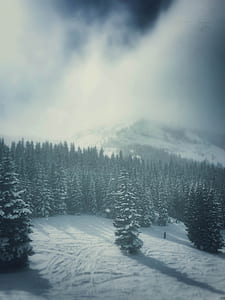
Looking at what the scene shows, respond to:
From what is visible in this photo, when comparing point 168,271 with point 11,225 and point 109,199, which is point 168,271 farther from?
point 109,199

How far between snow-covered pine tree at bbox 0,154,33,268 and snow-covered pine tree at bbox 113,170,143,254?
1468cm

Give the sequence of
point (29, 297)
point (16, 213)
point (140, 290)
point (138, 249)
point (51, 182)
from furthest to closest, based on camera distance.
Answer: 1. point (51, 182)
2. point (138, 249)
3. point (16, 213)
4. point (140, 290)
5. point (29, 297)

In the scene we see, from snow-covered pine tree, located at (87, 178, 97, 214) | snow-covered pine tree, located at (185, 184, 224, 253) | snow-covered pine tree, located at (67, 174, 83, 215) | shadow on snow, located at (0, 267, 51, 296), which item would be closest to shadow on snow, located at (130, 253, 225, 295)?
snow-covered pine tree, located at (185, 184, 224, 253)

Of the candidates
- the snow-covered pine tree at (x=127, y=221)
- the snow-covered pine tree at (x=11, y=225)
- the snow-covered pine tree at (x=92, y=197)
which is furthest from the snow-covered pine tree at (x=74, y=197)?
the snow-covered pine tree at (x=11, y=225)

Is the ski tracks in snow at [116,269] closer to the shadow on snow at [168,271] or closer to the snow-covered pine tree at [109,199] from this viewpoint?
the shadow on snow at [168,271]

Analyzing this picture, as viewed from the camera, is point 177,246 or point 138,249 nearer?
point 138,249

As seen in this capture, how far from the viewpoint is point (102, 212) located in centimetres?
7094

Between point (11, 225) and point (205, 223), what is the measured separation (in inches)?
1230

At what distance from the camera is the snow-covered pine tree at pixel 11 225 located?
78.4ft

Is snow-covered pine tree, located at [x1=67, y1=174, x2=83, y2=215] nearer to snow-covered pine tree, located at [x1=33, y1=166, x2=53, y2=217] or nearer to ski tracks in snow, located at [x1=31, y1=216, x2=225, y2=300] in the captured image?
snow-covered pine tree, located at [x1=33, y1=166, x2=53, y2=217]

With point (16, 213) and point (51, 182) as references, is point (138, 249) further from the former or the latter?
point (51, 182)

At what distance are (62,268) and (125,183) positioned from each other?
1518cm

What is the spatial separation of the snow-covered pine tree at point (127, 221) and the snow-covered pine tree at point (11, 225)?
578 inches

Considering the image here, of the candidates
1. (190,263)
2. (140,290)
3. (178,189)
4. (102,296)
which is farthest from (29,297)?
(178,189)
